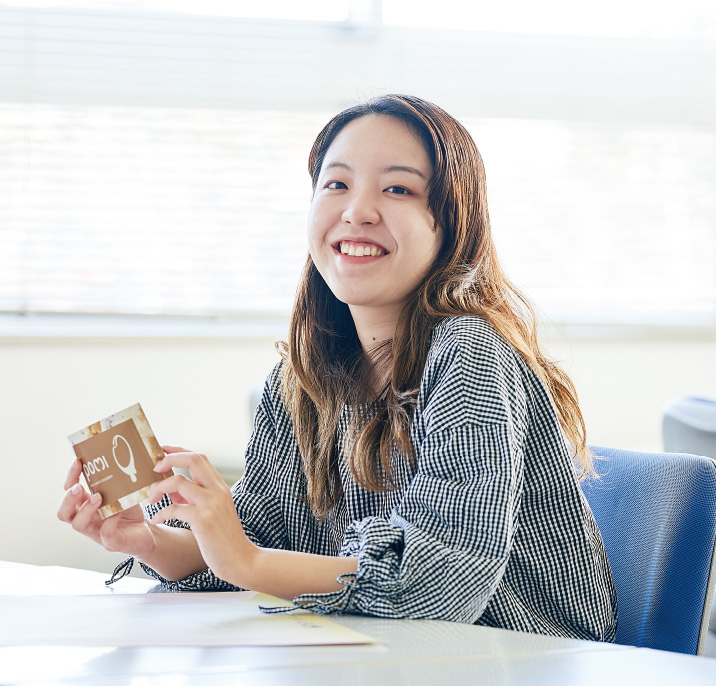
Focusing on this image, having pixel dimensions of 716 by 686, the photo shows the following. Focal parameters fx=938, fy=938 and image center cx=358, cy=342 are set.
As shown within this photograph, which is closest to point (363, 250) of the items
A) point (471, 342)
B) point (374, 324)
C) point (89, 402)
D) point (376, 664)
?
point (374, 324)

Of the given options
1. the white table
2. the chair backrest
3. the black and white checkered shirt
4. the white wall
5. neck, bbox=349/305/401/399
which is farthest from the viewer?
the white wall

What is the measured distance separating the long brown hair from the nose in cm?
9

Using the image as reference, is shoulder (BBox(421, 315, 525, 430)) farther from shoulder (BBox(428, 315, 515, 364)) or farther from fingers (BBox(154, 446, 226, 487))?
fingers (BBox(154, 446, 226, 487))

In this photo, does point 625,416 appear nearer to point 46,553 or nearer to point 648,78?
point 648,78

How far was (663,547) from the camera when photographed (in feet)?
3.70

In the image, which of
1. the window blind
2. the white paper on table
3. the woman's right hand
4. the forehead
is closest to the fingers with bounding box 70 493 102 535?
the woman's right hand

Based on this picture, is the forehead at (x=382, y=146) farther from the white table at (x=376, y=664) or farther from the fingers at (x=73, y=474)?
the white table at (x=376, y=664)

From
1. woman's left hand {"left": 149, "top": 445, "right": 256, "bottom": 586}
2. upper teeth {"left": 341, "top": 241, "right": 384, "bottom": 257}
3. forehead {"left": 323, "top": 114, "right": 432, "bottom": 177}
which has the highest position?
forehead {"left": 323, "top": 114, "right": 432, "bottom": 177}

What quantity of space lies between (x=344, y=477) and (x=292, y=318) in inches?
13.1

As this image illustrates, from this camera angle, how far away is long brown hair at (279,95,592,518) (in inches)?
47.9

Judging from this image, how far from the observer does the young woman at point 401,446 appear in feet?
3.14

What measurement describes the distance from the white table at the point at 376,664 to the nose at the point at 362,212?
2.07ft

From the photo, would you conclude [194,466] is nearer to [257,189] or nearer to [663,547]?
[663,547]

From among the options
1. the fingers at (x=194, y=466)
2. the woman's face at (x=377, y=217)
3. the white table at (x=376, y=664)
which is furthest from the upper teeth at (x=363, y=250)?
the white table at (x=376, y=664)
